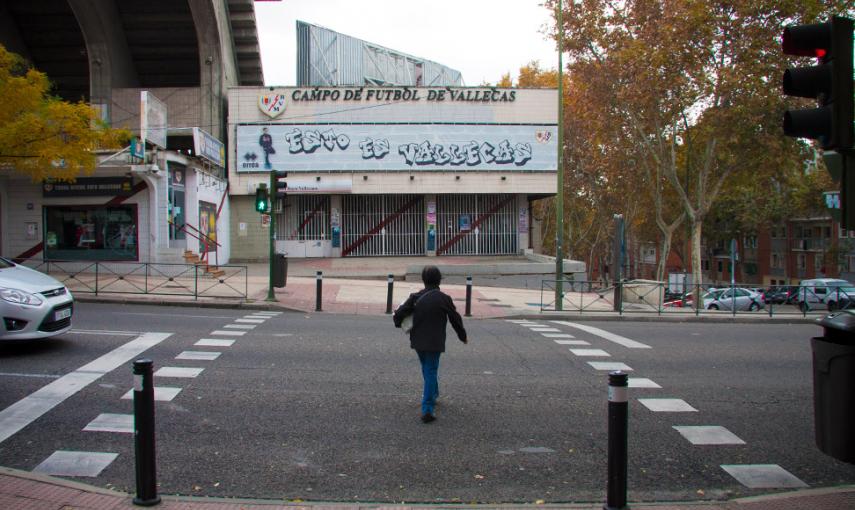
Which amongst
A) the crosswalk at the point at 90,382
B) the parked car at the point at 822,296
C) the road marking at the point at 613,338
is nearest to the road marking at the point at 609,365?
the road marking at the point at 613,338

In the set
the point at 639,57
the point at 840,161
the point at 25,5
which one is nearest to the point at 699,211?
the point at 639,57

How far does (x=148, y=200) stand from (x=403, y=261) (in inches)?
489

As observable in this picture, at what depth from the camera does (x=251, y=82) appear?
1455 inches

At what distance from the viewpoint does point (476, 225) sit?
116ft

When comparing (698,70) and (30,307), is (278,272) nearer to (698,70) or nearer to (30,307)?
(30,307)

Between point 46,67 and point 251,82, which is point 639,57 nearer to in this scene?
point 251,82

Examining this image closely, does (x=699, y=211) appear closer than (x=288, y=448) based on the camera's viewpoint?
No

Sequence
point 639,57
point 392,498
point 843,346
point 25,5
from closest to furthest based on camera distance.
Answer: point 843,346 < point 392,498 < point 639,57 < point 25,5

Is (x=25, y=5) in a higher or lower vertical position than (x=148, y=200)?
higher

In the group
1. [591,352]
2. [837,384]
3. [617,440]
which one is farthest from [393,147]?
[837,384]

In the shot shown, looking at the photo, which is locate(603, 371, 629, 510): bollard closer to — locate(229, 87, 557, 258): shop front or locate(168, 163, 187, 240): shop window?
locate(168, 163, 187, 240): shop window

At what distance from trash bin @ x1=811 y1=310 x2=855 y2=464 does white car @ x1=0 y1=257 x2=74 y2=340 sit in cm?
910

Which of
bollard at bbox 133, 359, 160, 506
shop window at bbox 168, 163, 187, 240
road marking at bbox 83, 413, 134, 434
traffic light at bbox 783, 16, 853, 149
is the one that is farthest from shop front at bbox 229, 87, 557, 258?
traffic light at bbox 783, 16, 853, 149

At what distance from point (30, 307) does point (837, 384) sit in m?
9.25
